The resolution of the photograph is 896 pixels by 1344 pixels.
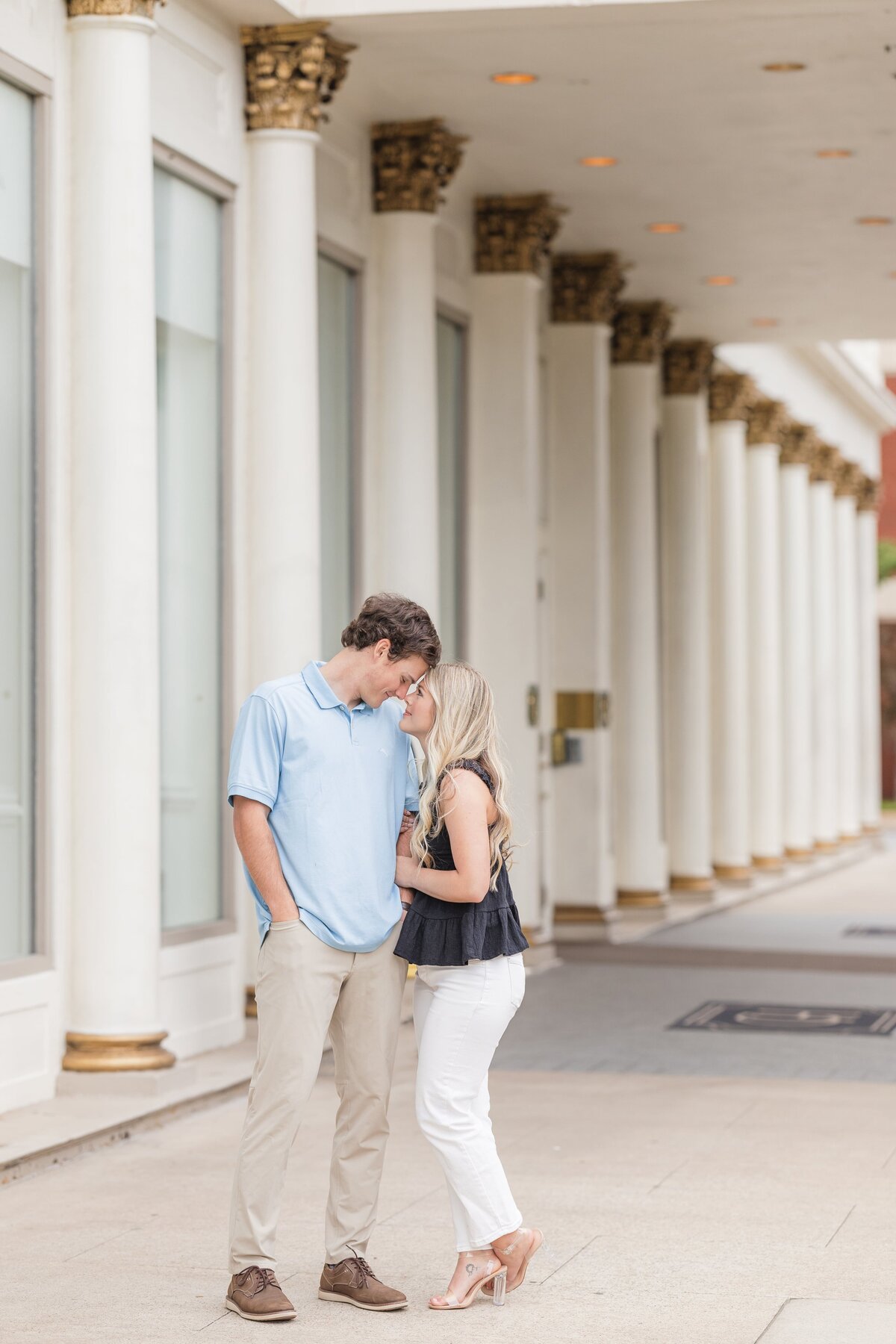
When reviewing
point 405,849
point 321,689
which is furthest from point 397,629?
point 405,849

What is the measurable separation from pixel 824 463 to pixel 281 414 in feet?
56.0

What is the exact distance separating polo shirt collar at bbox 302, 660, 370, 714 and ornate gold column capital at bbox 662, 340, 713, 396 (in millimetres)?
13580

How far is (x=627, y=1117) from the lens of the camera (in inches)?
318

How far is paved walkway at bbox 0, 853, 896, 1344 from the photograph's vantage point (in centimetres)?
511

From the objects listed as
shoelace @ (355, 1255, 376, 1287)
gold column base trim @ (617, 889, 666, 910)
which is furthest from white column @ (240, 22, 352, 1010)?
gold column base trim @ (617, 889, 666, 910)

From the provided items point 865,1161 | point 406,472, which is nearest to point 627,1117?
point 865,1161

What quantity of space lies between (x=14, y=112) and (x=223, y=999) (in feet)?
12.8

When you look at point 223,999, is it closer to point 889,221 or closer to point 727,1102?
point 727,1102

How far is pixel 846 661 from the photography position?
27547mm

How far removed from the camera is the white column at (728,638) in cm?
2030

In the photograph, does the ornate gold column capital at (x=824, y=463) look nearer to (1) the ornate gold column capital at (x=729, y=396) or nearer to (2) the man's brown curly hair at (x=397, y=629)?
(1) the ornate gold column capital at (x=729, y=396)

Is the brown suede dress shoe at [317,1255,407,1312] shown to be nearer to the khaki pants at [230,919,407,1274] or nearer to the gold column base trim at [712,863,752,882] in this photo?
the khaki pants at [230,919,407,1274]

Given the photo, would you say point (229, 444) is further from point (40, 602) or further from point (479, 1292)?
point (479, 1292)

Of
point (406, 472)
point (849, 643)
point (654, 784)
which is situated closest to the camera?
point (406, 472)
